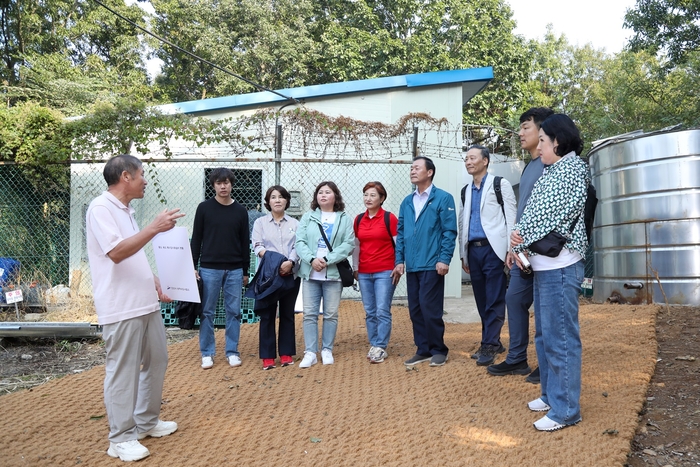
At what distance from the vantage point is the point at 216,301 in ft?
18.4

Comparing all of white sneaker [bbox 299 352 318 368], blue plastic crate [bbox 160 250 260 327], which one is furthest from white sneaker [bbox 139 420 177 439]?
blue plastic crate [bbox 160 250 260 327]

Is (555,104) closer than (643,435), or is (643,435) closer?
(643,435)

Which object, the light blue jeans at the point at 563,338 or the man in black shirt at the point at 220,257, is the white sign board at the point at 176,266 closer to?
the man in black shirt at the point at 220,257

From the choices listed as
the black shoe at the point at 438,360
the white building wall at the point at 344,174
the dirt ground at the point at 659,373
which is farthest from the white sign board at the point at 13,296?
the black shoe at the point at 438,360

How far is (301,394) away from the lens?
181 inches

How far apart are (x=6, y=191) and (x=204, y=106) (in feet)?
11.2

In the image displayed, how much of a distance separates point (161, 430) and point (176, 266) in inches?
42.2

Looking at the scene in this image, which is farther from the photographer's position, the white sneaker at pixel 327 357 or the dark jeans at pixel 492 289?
the white sneaker at pixel 327 357

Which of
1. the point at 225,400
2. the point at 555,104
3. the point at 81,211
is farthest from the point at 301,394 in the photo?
the point at 555,104

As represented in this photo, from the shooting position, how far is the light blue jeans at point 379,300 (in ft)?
18.4

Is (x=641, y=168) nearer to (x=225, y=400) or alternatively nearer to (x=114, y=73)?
(x=225, y=400)

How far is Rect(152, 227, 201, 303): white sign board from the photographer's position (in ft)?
13.0

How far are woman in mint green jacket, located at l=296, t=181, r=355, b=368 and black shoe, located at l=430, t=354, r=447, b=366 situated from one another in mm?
982

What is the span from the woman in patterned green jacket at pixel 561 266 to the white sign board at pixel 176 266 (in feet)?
7.09
